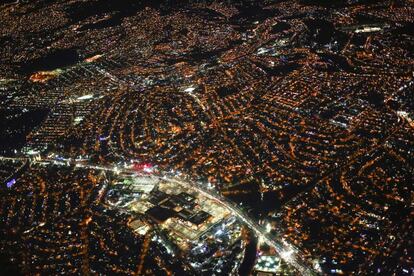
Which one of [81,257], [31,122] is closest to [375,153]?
[81,257]

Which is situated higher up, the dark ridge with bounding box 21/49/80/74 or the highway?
the highway

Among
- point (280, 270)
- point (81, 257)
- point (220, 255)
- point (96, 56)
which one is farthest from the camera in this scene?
point (96, 56)

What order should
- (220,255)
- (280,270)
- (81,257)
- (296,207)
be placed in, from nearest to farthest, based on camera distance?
1. (280,270)
2. (220,255)
3. (81,257)
4. (296,207)

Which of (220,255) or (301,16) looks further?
(301,16)

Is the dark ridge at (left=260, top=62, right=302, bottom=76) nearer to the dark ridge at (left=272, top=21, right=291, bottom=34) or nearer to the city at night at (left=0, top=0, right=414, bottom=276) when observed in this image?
the city at night at (left=0, top=0, right=414, bottom=276)

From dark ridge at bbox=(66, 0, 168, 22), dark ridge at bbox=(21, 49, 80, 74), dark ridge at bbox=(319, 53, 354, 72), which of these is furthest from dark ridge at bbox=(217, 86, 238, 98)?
dark ridge at bbox=(66, 0, 168, 22)

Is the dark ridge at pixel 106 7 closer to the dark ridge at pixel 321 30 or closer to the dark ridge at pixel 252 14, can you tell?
the dark ridge at pixel 252 14

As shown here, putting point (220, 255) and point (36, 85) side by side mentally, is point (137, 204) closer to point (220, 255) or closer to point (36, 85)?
point (220, 255)

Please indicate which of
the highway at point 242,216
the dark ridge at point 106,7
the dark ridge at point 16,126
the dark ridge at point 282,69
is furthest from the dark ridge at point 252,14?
the highway at point 242,216
